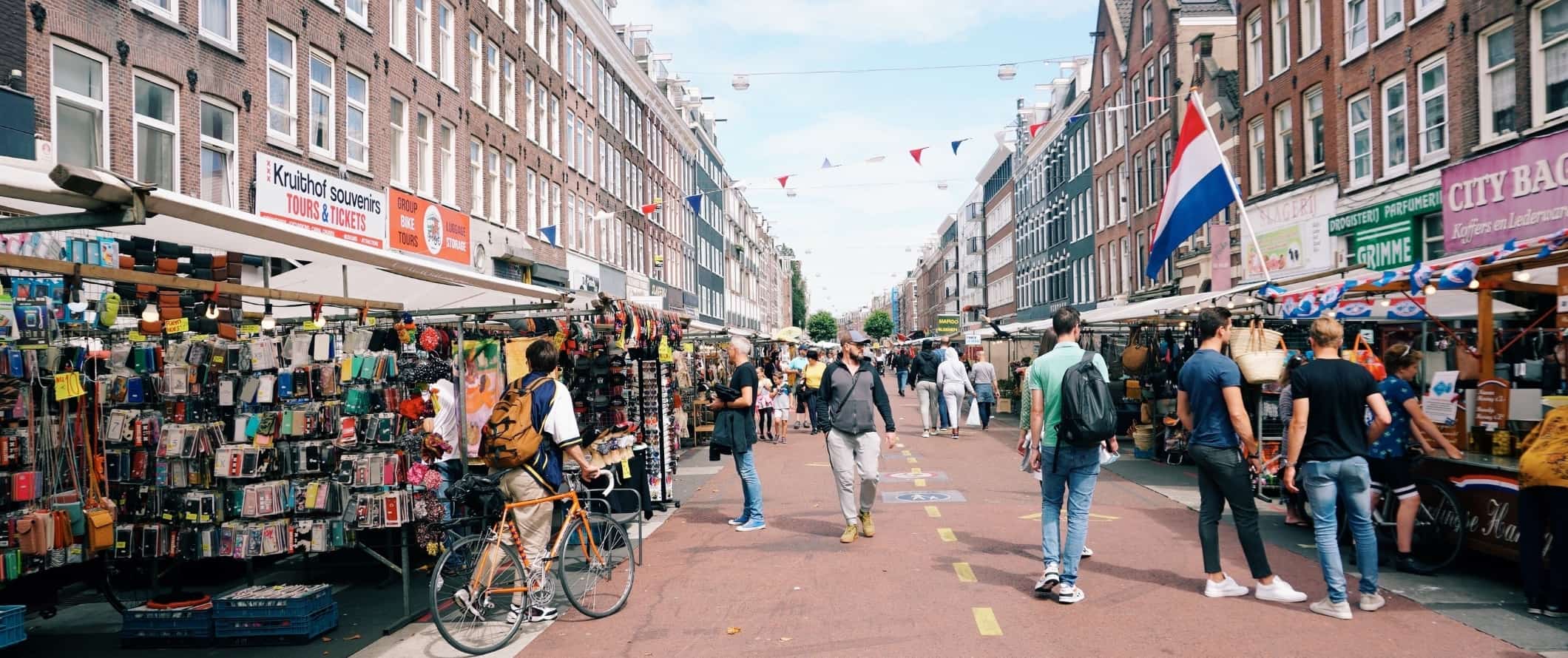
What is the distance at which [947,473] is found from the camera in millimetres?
13922

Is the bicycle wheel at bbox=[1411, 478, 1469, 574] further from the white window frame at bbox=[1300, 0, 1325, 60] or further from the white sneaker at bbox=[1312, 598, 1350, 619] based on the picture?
the white window frame at bbox=[1300, 0, 1325, 60]

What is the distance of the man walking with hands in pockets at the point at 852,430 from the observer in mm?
8945

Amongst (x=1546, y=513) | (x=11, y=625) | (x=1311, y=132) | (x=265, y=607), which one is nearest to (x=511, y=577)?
(x=265, y=607)

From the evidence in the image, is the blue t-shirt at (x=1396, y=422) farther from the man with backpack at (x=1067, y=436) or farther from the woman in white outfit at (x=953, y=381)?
the woman in white outfit at (x=953, y=381)

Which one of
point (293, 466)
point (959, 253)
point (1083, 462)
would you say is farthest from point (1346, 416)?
point (959, 253)

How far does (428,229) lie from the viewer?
2216cm

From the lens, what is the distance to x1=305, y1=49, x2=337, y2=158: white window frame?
18234 mm

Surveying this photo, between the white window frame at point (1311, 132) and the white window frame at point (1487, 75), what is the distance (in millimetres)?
5615

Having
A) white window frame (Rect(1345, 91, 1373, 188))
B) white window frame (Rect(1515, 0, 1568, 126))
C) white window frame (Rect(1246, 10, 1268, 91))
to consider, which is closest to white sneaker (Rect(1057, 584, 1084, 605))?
white window frame (Rect(1515, 0, 1568, 126))

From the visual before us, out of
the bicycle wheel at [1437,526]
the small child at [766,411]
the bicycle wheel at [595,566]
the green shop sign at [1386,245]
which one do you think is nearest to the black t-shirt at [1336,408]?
the bicycle wheel at [1437,526]

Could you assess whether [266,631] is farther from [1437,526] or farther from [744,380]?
[1437,526]

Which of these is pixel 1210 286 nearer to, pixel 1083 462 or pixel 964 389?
pixel 964 389

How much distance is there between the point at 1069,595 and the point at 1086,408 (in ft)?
3.94

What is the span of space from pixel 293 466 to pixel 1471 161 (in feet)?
61.0
